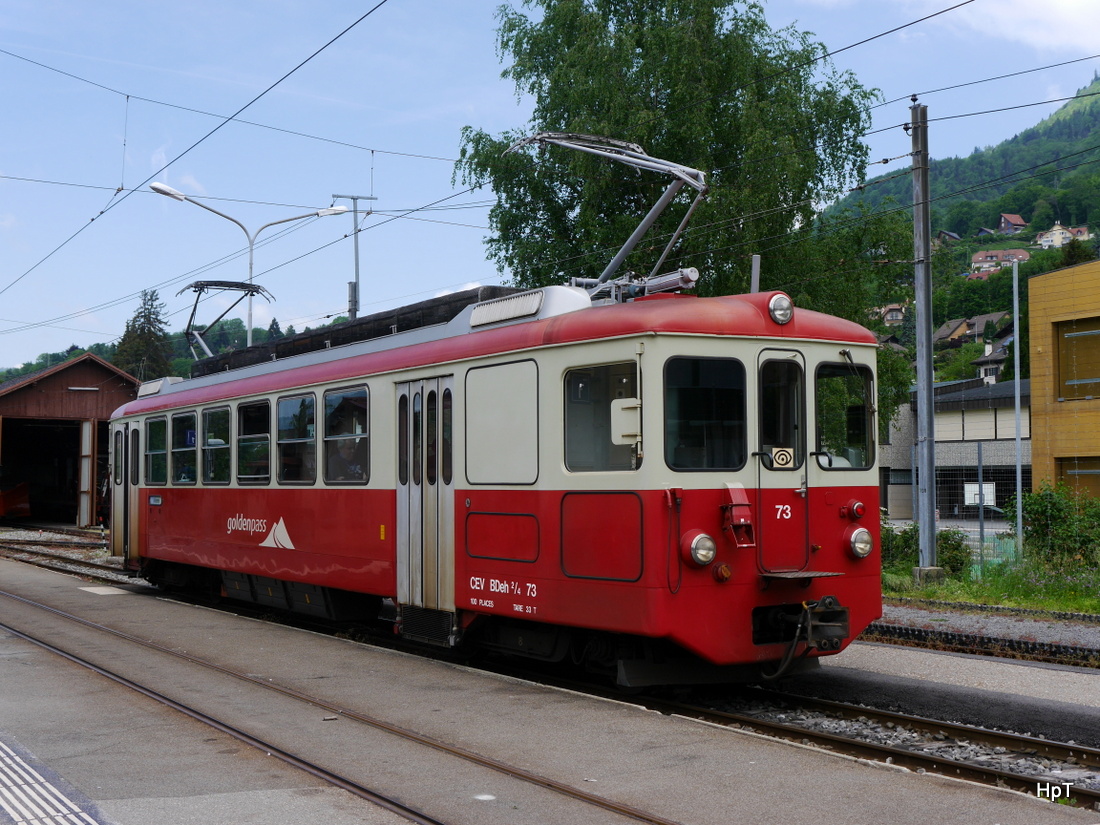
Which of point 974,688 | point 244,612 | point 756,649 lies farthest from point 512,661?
point 244,612

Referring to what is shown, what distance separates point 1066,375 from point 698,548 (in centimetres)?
2316

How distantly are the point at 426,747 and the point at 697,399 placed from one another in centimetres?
305

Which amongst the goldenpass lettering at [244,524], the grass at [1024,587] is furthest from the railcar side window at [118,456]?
the grass at [1024,587]

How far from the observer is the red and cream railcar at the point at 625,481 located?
807cm

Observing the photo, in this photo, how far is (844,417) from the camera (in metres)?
9.18

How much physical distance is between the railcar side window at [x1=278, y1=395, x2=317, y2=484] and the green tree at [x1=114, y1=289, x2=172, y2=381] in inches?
3376

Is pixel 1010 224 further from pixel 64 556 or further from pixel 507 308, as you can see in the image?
pixel 507 308

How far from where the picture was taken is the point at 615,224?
85.8 feet

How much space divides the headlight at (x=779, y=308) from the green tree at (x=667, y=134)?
1632 cm

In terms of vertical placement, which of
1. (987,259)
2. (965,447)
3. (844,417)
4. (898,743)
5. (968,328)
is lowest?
(898,743)

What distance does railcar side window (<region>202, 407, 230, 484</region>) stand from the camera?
1450 cm

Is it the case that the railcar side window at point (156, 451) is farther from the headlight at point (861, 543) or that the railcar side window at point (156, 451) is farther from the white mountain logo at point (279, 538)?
the headlight at point (861, 543)

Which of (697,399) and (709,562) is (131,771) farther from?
(697,399)

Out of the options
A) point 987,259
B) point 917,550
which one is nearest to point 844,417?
point 917,550
